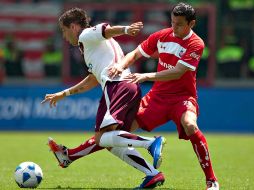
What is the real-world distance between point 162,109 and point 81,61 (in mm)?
14726

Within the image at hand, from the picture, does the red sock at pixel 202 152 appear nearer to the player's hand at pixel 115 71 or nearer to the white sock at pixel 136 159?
the white sock at pixel 136 159

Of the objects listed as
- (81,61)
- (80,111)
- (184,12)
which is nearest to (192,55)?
(184,12)

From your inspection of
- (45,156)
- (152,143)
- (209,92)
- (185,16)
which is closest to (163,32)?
(185,16)

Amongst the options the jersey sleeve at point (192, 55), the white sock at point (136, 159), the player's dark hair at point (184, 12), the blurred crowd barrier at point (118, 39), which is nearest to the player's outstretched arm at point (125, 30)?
the player's dark hair at point (184, 12)

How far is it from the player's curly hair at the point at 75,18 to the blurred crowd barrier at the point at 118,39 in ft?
45.9

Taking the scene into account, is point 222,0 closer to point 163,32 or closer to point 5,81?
point 5,81

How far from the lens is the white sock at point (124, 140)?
9.40m

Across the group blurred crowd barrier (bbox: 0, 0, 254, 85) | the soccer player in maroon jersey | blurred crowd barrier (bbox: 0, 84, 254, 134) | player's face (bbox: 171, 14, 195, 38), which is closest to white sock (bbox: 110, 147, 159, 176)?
the soccer player in maroon jersey

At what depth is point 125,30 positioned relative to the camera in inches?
363

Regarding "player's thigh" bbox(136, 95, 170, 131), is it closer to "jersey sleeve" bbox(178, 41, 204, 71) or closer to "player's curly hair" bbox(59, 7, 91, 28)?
"jersey sleeve" bbox(178, 41, 204, 71)

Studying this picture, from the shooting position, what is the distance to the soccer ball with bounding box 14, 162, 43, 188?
9.72 meters

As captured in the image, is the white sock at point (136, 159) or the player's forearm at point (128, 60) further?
the white sock at point (136, 159)

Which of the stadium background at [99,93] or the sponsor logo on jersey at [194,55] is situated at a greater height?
the sponsor logo on jersey at [194,55]

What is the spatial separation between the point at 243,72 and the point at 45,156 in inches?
494
